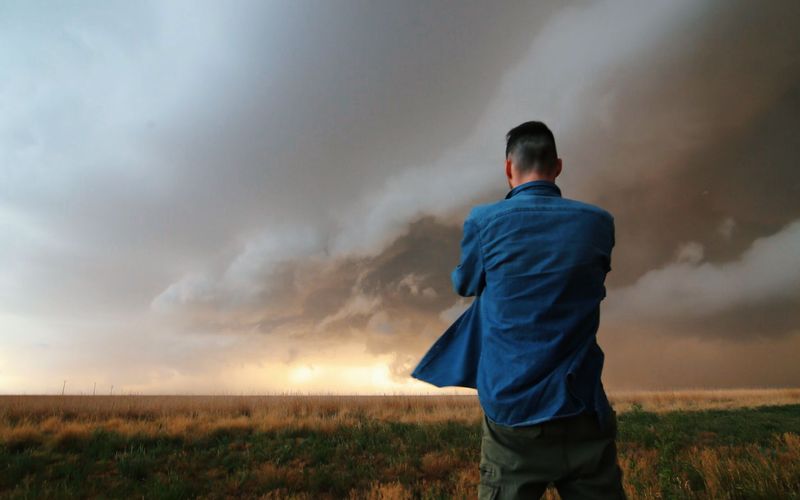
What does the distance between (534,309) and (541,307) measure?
31 millimetres

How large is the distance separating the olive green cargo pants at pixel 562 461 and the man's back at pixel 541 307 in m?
0.07

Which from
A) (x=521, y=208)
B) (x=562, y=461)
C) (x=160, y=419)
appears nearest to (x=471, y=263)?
(x=521, y=208)

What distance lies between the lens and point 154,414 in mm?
17766

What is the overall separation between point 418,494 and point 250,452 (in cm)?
503

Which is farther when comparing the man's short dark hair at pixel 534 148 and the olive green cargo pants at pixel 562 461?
the man's short dark hair at pixel 534 148

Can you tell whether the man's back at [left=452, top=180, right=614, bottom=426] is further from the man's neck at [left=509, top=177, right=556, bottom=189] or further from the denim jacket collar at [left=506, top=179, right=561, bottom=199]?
the man's neck at [left=509, top=177, right=556, bottom=189]

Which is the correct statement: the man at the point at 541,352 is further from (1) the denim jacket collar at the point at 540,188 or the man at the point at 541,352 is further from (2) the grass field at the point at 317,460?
(2) the grass field at the point at 317,460

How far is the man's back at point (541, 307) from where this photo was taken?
2.02 m

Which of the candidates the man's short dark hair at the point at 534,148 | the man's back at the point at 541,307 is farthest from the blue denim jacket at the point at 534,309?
the man's short dark hair at the point at 534,148

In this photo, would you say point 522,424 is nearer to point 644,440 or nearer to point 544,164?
point 544,164

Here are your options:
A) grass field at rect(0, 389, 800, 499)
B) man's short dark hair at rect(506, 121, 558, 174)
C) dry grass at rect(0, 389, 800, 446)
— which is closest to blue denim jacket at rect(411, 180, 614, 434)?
man's short dark hair at rect(506, 121, 558, 174)

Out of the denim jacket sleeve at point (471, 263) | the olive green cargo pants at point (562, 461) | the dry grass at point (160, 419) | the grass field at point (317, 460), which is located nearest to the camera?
the olive green cargo pants at point (562, 461)

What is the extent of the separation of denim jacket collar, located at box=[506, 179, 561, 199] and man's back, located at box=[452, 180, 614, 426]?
2.5 inches

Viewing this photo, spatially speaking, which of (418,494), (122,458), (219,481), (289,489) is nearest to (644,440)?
(418,494)
